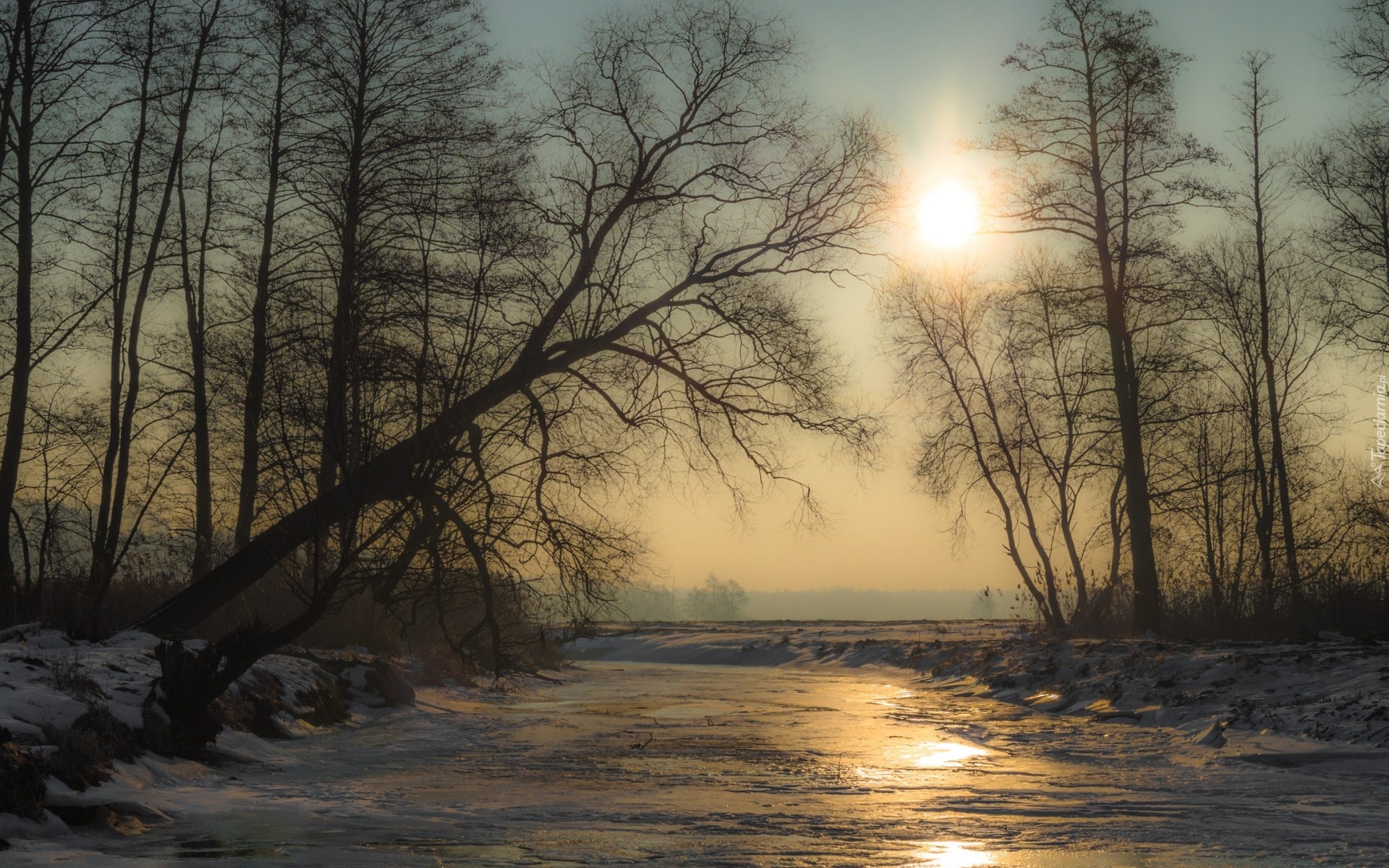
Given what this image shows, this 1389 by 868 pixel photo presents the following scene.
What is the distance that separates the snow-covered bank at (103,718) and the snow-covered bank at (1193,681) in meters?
9.44

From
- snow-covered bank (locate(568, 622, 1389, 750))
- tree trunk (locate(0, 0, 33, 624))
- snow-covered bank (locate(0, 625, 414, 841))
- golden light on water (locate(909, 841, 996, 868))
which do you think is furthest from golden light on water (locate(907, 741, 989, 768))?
tree trunk (locate(0, 0, 33, 624))

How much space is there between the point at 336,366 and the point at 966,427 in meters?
19.1

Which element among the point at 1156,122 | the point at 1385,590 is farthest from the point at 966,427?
the point at 1385,590

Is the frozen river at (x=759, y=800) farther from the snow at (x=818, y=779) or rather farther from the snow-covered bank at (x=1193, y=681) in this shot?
the snow-covered bank at (x=1193, y=681)

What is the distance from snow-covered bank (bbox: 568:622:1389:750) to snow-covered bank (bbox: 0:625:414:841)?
372 inches

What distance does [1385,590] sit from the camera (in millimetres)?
17625

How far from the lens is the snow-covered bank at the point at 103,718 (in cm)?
698

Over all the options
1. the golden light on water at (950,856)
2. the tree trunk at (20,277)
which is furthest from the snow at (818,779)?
the tree trunk at (20,277)

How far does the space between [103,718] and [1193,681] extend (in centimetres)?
1191

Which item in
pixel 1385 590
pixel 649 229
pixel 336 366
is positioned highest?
pixel 649 229

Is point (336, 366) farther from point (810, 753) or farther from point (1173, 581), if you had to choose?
point (1173, 581)

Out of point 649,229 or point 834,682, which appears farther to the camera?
point 834,682

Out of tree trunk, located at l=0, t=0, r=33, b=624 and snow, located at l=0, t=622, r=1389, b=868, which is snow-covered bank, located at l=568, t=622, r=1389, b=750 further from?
tree trunk, located at l=0, t=0, r=33, b=624

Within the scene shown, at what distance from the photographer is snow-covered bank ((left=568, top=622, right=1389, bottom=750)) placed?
1082 centimetres
